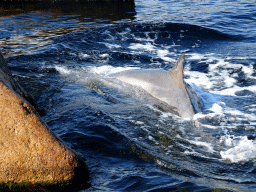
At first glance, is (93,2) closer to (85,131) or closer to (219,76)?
(219,76)

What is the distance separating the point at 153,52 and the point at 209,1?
12.8 metres

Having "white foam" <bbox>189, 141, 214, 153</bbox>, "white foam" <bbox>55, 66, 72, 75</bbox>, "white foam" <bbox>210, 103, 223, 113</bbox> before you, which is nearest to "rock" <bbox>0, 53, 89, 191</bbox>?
"white foam" <bbox>189, 141, 214, 153</bbox>

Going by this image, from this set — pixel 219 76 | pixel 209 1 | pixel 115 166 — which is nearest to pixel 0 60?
pixel 115 166

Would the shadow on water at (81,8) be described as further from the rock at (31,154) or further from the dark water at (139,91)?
the rock at (31,154)

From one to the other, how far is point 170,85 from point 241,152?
2733 mm

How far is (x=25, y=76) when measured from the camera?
836 centimetres

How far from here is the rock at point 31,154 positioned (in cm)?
373

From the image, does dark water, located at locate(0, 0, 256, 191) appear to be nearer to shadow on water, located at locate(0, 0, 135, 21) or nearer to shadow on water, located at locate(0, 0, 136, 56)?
shadow on water, located at locate(0, 0, 136, 56)

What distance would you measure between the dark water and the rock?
458 mm

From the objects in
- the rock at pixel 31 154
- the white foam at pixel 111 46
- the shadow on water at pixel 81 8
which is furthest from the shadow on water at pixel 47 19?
the rock at pixel 31 154

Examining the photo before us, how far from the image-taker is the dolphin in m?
6.56

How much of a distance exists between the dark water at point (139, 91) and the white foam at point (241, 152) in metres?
0.02

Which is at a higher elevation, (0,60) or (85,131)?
(0,60)

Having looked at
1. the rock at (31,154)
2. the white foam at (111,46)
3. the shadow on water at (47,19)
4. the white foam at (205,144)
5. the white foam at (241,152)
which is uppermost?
the shadow on water at (47,19)
